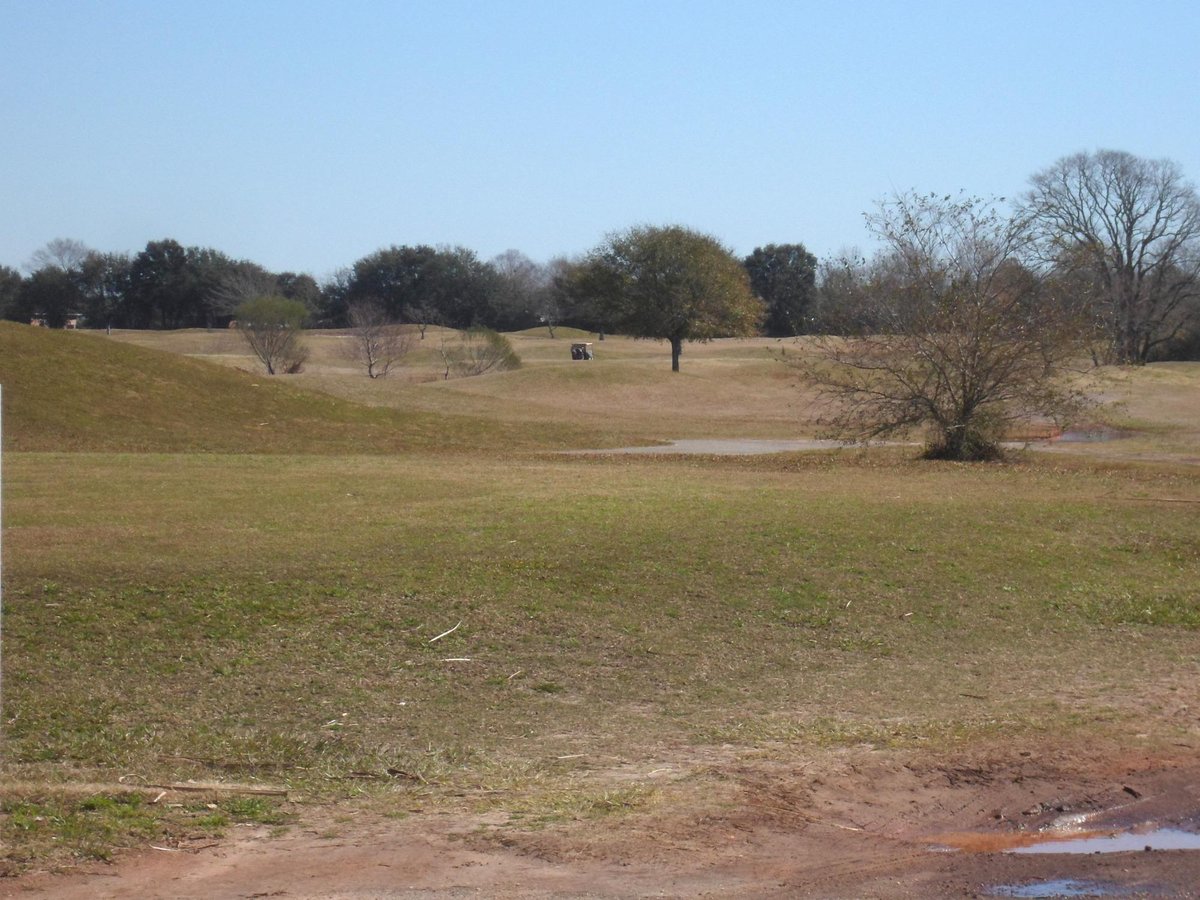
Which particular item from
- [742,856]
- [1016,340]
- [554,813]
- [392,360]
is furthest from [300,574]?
[392,360]

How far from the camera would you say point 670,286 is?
6366 centimetres

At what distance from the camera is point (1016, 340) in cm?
2538

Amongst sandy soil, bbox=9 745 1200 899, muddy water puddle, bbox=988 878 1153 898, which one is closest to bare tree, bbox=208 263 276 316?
Answer: sandy soil, bbox=9 745 1200 899

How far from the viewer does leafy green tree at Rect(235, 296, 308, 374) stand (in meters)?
63.7

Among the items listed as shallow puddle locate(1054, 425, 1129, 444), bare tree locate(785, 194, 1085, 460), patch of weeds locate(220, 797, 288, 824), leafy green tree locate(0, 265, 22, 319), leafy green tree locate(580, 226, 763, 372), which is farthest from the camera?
leafy green tree locate(0, 265, 22, 319)

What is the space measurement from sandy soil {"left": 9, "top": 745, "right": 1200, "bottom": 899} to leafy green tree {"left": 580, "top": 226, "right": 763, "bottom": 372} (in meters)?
57.4

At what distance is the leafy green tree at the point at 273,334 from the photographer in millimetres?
63719

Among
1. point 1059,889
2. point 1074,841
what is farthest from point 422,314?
point 1059,889

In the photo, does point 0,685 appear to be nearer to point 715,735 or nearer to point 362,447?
point 715,735

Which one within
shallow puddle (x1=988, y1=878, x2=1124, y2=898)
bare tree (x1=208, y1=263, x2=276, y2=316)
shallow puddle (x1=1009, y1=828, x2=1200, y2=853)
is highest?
bare tree (x1=208, y1=263, x2=276, y2=316)

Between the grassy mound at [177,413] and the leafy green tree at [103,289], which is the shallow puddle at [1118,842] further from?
the leafy green tree at [103,289]

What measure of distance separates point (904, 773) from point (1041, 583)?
245 inches

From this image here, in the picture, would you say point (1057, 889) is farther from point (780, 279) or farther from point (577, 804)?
point (780, 279)

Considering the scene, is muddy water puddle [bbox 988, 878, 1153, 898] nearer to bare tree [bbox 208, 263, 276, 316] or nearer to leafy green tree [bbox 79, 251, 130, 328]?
bare tree [bbox 208, 263, 276, 316]
